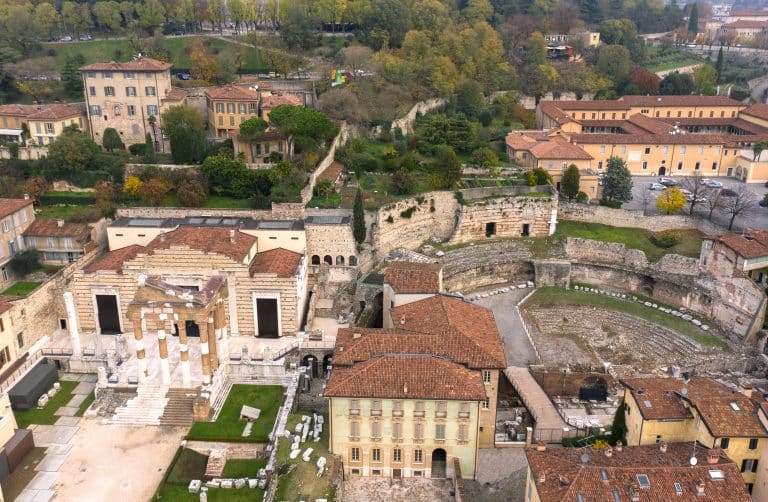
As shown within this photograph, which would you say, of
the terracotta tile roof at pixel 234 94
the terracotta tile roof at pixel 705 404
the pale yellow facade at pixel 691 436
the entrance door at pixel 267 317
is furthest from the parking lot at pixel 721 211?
the terracotta tile roof at pixel 234 94

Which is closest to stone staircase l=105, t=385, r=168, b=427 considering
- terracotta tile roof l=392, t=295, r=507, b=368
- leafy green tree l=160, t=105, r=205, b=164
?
terracotta tile roof l=392, t=295, r=507, b=368

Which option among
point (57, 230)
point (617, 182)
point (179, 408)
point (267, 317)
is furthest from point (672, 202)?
point (57, 230)

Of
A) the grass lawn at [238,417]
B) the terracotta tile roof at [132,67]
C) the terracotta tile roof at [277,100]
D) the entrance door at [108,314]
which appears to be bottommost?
the grass lawn at [238,417]

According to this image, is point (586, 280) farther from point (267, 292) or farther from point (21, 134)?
point (21, 134)

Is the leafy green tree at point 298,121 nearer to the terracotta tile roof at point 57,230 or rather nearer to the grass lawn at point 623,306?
the terracotta tile roof at point 57,230

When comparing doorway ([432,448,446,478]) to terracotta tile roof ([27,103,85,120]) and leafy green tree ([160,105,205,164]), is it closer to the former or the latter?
leafy green tree ([160,105,205,164])

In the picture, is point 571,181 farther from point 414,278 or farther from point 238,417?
point 238,417

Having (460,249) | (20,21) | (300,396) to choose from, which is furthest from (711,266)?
(20,21)
